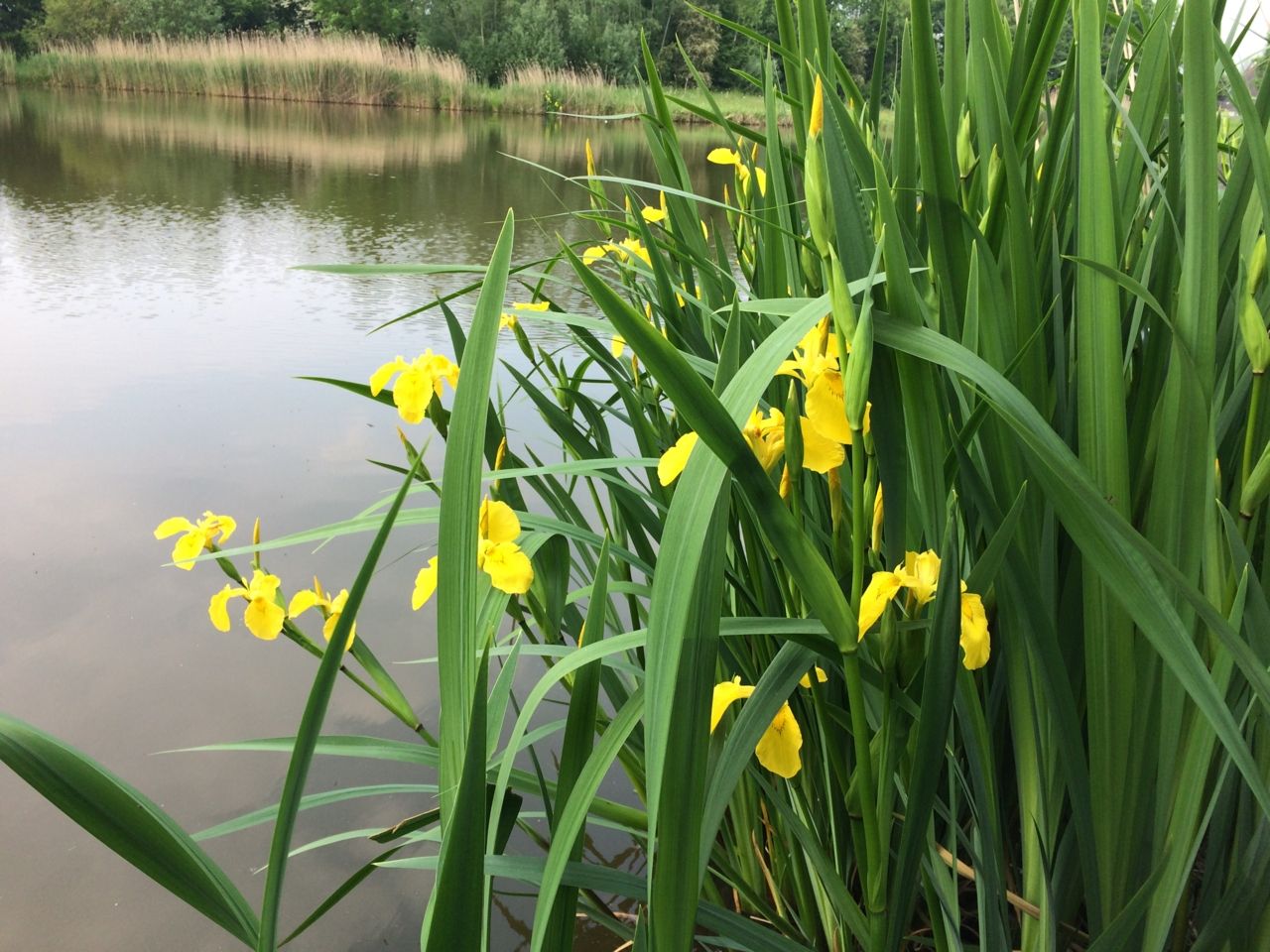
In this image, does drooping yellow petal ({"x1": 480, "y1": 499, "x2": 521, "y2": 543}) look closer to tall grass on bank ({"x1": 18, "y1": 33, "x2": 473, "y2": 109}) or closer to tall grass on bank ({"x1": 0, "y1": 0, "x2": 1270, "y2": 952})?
tall grass on bank ({"x1": 0, "y1": 0, "x2": 1270, "y2": 952})

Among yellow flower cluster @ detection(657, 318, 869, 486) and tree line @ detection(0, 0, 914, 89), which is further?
tree line @ detection(0, 0, 914, 89)

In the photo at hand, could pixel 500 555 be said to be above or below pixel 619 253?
below

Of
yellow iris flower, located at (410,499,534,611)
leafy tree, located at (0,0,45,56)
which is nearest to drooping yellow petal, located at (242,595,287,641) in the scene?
yellow iris flower, located at (410,499,534,611)

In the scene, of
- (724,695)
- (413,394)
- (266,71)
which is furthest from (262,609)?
(266,71)

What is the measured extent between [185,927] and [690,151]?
9.06 meters

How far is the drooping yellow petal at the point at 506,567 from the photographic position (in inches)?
17.4

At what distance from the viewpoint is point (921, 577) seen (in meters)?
0.39

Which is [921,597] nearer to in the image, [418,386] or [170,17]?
[418,386]

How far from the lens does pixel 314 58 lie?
36.9 feet

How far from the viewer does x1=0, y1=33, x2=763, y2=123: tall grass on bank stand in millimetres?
11219

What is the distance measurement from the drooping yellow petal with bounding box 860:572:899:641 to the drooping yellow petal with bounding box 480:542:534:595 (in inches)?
6.4

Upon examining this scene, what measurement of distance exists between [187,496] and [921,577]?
163 centimetres

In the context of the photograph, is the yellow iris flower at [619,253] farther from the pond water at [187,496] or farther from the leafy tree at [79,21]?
the leafy tree at [79,21]

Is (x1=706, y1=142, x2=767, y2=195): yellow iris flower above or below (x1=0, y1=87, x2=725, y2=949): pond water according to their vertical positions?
above
